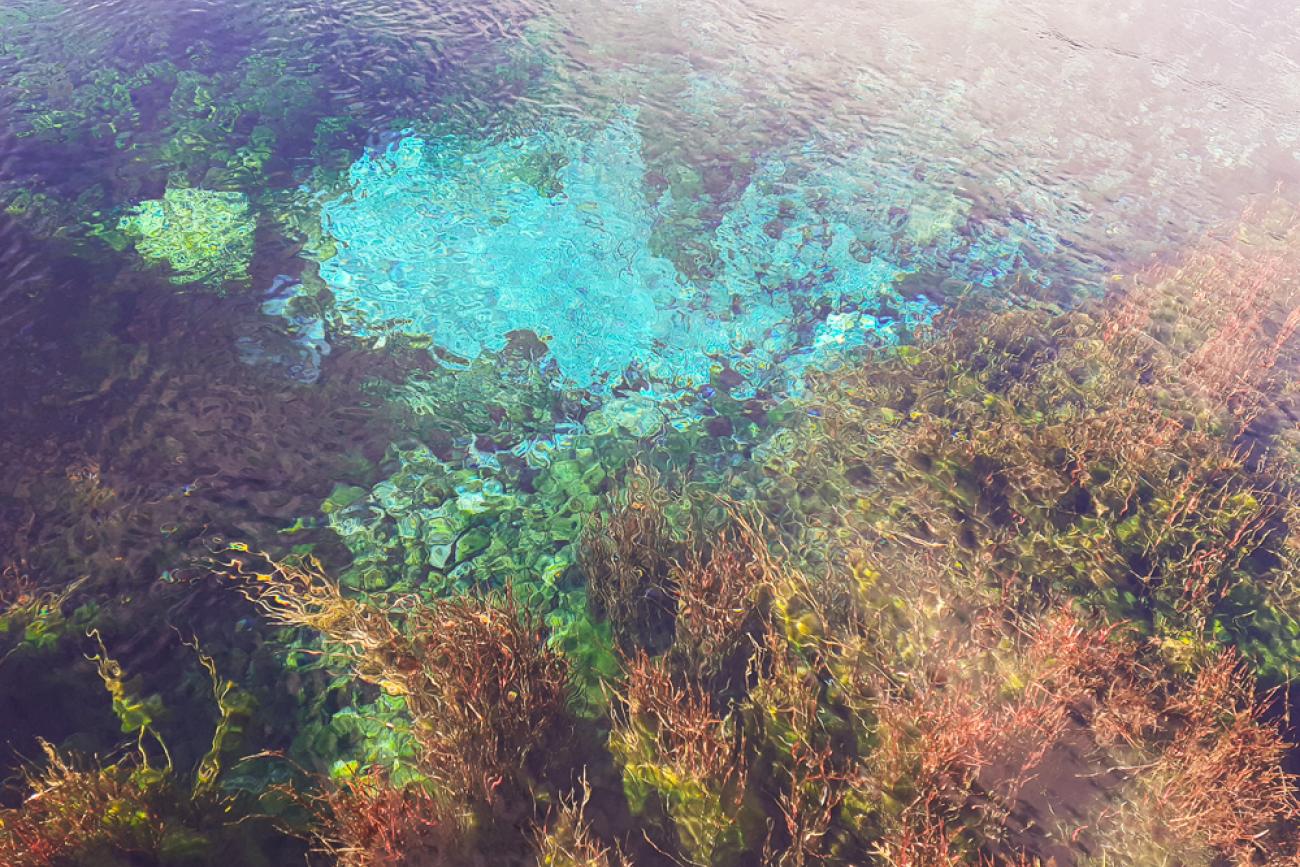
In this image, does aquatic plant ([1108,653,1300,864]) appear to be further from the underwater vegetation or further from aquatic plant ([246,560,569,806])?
aquatic plant ([246,560,569,806])

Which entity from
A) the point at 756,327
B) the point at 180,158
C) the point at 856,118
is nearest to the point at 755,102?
the point at 856,118

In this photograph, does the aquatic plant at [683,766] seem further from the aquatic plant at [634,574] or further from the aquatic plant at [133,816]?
the aquatic plant at [133,816]

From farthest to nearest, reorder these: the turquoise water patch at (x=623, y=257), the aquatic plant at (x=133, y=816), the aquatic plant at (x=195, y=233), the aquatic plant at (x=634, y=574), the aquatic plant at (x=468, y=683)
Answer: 1. the aquatic plant at (x=195, y=233)
2. the turquoise water patch at (x=623, y=257)
3. the aquatic plant at (x=634, y=574)
4. the aquatic plant at (x=468, y=683)
5. the aquatic plant at (x=133, y=816)

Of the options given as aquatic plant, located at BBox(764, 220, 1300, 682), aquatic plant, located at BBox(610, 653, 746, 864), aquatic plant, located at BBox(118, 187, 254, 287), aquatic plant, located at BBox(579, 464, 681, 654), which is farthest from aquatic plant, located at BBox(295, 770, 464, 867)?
aquatic plant, located at BBox(118, 187, 254, 287)

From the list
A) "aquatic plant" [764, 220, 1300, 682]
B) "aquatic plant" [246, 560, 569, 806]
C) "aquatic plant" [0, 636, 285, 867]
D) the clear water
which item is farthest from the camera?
the clear water

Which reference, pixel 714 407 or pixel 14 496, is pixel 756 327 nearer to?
pixel 714 407

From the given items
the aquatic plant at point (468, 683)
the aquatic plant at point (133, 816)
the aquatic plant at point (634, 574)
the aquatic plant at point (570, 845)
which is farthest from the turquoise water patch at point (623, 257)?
the aquatic plant at point (133, 816)
